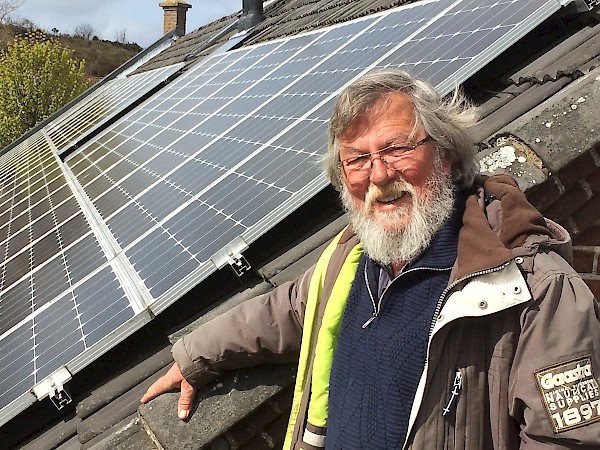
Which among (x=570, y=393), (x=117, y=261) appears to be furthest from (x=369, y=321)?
(x=117, y=261)

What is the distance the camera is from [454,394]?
1.67 m

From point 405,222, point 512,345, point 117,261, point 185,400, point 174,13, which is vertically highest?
point 174,13

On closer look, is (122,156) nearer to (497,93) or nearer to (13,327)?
(13,327)

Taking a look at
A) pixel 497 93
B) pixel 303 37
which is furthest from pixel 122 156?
pixel 497 93

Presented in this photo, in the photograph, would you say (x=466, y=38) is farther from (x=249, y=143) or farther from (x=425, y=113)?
(x=425, y=113)

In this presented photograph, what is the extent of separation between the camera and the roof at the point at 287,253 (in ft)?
7.78

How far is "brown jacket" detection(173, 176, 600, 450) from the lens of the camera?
1510mm

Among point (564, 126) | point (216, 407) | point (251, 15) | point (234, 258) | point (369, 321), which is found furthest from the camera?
point (251, 15)

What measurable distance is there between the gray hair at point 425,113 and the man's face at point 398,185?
0.08 ft

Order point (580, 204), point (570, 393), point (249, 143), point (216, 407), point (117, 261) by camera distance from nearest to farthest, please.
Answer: point (570, 393), point (216, 407), point (580, 204), point (117, 261), point (249, 143)

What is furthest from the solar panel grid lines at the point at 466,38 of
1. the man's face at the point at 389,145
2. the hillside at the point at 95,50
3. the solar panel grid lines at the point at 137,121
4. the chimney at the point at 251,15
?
the hillside at the point at 95,50

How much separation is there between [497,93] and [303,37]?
3842mm

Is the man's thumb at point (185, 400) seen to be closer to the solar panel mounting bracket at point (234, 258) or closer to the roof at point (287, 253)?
the roof at point (287, 253)

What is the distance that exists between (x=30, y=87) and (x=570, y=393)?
2315 cm
